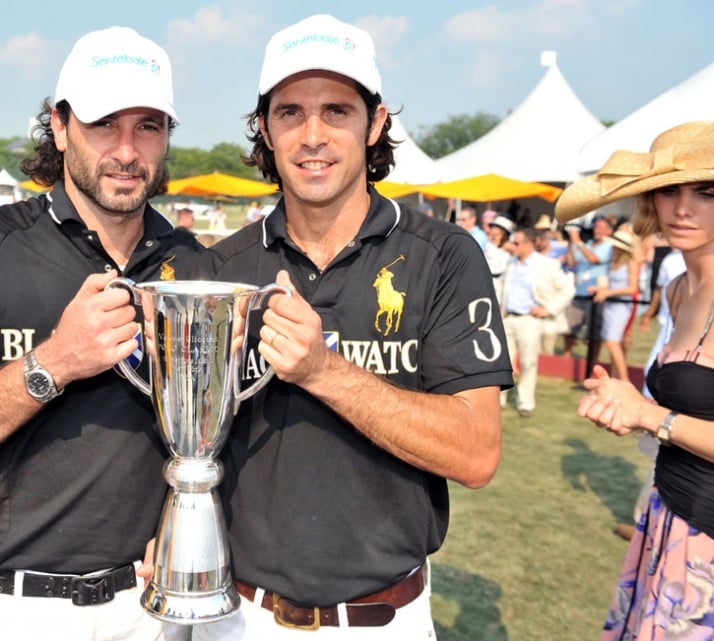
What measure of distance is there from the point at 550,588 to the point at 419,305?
2.90 m

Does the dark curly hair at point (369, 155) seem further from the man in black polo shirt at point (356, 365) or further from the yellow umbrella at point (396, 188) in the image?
the yellow umbrella at point (396, 188)

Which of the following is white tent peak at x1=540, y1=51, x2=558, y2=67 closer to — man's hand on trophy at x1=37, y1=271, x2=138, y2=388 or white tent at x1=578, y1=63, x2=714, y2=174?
white tent at x1=578, y1=63, x2=714, y2=174

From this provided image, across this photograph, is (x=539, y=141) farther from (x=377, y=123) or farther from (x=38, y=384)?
(x=38, y=384)

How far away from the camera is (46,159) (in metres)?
2.65

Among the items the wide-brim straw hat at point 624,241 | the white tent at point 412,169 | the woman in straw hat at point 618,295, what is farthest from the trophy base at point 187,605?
the white tent at point 412,169

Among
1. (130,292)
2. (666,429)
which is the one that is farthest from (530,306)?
(130,292)

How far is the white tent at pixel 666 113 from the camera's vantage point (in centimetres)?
855

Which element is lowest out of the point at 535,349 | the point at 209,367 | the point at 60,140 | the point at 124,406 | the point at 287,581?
the point at 535,349

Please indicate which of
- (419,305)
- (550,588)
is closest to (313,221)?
(419,305)

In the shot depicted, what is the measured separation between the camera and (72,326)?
1.75 metres

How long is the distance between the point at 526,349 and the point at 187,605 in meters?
6.57

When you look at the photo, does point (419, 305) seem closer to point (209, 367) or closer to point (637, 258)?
point (209, 367)

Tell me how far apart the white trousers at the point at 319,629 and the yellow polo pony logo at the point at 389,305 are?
747mm

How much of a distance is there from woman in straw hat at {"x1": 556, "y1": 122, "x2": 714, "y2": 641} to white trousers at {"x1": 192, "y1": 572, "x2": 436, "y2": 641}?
937 millimetres
